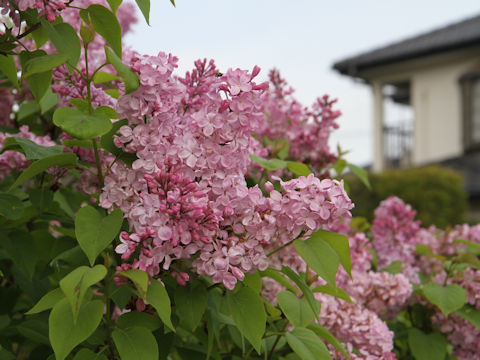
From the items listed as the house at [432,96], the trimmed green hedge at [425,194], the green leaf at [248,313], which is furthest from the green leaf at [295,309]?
the house at [432,96]

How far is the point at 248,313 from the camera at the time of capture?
133cm

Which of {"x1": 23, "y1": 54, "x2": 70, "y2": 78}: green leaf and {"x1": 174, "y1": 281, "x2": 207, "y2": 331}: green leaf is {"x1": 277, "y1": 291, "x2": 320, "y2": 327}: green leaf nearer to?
{"x1": 174, "y1": 281, "x2": 207, "y2": 331}: green leaf

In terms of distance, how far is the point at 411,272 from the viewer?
253 cm

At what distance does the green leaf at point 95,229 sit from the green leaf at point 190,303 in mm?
243

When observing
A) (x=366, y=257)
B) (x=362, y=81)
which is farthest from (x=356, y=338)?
(x=362, y=81)

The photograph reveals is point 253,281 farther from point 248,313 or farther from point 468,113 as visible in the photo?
point 468,113

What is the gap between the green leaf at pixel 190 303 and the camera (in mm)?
1331

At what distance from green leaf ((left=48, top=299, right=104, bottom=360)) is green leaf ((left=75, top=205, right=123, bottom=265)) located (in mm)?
127

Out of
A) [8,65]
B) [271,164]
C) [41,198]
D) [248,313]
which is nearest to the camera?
[248,313]

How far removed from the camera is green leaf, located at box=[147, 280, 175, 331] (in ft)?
3.78

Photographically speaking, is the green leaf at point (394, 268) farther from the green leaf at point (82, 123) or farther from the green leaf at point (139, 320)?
the green leaf at point (82, 123)

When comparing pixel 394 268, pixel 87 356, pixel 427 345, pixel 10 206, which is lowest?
pixel 427 345

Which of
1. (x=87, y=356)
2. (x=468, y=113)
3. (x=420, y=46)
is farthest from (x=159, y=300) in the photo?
(x=420, y=46)

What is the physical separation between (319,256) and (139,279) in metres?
0.43
